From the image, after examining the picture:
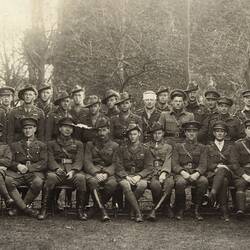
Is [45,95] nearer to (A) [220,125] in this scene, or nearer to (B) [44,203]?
(B) [44,203]

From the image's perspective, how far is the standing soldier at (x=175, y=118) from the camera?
30.0 feet

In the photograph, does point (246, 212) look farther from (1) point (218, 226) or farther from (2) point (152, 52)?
(2) point (152, 52)

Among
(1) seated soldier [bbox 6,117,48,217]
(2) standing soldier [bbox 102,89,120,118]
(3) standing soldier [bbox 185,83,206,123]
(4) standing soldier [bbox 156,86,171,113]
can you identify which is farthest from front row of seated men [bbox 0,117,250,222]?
(4) standing soldier [bbox 156,86,171,113]

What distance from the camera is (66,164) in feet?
27.6

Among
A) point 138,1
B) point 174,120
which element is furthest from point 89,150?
point 138,1

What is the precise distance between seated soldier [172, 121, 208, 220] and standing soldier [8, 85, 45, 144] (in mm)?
2322

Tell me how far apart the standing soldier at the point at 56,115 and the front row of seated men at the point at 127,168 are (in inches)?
10.2

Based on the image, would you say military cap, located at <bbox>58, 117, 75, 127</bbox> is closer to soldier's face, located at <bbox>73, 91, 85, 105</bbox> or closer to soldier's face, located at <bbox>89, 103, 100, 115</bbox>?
soldier's face, located at <bbox>89, 103, 100, 115</bbox>

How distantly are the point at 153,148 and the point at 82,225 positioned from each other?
1922 millimetres

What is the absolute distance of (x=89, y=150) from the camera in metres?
8.51

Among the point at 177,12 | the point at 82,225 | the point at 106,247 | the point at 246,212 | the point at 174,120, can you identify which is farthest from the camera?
the point at 177,12

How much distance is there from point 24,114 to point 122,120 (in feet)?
5.42

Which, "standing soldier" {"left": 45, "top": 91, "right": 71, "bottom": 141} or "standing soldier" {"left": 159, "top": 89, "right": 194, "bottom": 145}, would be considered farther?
"standing soldier" {"left": 159, "top": 89, "right": 194, "bottom": 145}

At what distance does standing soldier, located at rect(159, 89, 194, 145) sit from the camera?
915 centimetres
